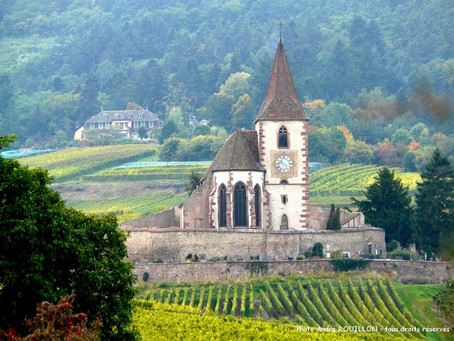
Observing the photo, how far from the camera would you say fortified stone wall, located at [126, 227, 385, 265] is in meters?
73.0

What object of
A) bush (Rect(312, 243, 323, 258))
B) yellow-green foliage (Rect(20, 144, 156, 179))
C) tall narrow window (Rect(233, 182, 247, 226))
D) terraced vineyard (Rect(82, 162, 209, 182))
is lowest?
bush (Rect(312, 243, 323, 258))

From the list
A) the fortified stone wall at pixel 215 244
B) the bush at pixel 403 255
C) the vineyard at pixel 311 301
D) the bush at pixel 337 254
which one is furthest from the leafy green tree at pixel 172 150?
the vineyard at pixel 311 301

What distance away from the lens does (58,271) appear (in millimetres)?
39031

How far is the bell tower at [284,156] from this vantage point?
257ft

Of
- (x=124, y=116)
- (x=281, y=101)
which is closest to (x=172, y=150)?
(x=124, y=116)

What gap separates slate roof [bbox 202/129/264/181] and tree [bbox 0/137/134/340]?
119 feet

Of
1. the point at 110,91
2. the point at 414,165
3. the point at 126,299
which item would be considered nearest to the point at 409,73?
the point at 110,91

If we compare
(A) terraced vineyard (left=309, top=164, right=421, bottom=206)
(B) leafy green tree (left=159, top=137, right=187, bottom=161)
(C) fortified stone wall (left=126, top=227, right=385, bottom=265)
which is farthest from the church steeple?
(B) leafy green tree (left=159, top=137, right=187, bottom=161)

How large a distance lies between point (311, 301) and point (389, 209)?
15.6 metres

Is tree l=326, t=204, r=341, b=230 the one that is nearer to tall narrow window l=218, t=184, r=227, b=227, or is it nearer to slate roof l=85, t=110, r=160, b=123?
tall narrow window l=218, t=184, r=227, b=227

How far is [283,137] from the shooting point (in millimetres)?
79500

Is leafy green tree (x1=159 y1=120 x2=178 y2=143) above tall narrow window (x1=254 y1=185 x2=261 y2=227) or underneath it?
above

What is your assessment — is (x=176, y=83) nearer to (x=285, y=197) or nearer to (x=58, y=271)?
(x=285, y=197)

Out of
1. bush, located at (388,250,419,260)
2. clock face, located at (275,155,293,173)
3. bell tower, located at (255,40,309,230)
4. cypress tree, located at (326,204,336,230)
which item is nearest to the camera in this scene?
bush, located at (388,250,419,260)
